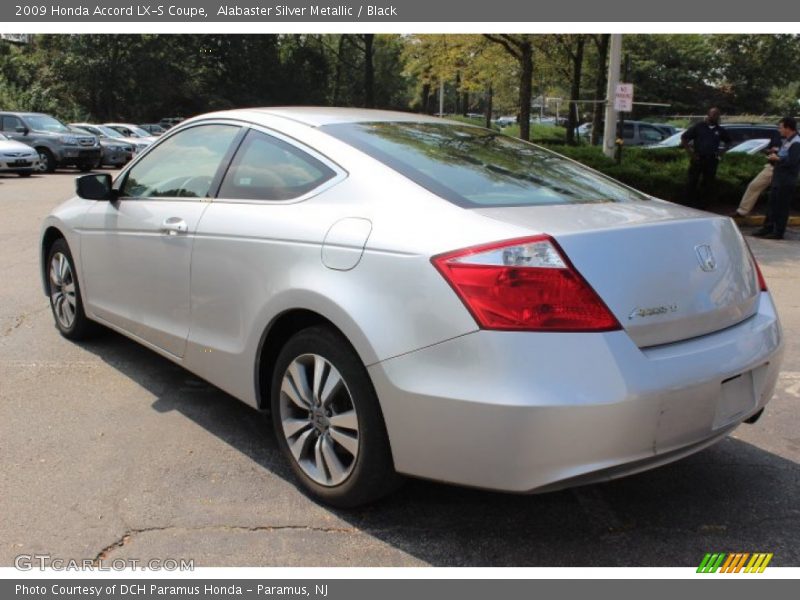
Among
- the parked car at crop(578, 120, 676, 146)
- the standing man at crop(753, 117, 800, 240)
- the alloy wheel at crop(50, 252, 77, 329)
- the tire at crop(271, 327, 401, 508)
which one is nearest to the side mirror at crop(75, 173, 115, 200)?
the alloy wheel at crop(50, 252, 77, 329)

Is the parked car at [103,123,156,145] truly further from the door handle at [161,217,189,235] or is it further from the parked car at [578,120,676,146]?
Answer: the door handle at [161,217,189,235]

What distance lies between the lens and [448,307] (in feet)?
8.11

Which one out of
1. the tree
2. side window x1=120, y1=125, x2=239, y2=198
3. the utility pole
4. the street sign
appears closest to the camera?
side window x1=120, y1=125, x2=239, y2=198

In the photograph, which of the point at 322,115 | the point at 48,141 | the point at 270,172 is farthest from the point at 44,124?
the point at 270,172

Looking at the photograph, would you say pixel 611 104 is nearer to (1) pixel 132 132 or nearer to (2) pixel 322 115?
(2) pixel 322 115

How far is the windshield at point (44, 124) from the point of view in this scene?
22.1 metres

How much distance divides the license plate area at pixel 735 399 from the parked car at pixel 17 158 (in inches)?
801

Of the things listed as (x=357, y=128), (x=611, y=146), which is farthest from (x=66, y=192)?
(x=357, y=128)

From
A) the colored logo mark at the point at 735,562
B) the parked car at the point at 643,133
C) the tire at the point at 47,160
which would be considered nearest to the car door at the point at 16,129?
the tire at the point at 47,160

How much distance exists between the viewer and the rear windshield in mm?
2988

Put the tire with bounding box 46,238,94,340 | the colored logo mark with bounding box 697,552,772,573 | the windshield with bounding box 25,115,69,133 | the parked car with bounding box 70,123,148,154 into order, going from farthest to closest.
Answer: the parked car with bounding box 70,123,148,154, the windshield with bounding box 25,115,69,133, the tire with bounding box 46,238,94,340, the colored logo mark with bounding box 697,552,772,573

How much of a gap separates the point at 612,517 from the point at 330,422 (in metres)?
1.21

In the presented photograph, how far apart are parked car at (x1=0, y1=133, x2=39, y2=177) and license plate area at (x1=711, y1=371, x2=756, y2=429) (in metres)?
20.4

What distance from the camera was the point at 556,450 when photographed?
94.0 inches
